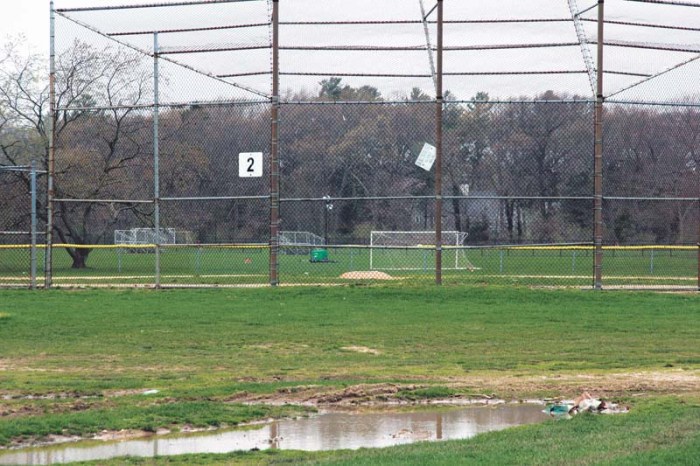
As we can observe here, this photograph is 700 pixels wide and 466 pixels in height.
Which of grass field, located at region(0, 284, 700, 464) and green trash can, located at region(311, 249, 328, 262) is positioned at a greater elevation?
green trash can, located at region(311, 249, 328, 262)

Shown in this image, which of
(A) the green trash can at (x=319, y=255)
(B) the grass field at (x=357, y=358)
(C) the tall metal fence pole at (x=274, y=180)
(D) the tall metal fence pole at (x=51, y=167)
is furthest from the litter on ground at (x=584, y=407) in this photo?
(A) the green trash can at (x=319, y=255)

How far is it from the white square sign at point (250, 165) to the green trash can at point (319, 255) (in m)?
4.86

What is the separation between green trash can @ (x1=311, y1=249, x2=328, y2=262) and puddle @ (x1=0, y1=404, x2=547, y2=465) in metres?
16.3

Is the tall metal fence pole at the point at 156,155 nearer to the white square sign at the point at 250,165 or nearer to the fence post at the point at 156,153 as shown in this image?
the fence post at the point at 156,153

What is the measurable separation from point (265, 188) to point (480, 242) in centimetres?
488

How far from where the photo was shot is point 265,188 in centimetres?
2298

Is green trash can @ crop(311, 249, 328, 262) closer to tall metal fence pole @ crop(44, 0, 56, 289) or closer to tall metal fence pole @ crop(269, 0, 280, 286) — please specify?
tall metal fence pole @ crop(269, 0, 280, 286)

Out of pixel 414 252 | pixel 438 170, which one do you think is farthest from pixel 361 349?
pixel 414 252

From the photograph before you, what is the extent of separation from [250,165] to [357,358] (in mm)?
9011

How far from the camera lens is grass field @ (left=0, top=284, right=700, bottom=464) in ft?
28.5

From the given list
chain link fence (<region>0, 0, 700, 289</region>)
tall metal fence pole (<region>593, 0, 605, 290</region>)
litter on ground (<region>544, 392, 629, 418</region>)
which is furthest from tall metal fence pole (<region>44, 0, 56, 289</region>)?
litter on ground (<region>544, 392, 629, 418</region>)

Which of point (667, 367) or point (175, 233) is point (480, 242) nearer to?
point (175, 233)

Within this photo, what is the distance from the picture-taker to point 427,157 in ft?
74.7

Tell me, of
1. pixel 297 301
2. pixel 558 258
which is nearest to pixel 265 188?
pixel 297 301
